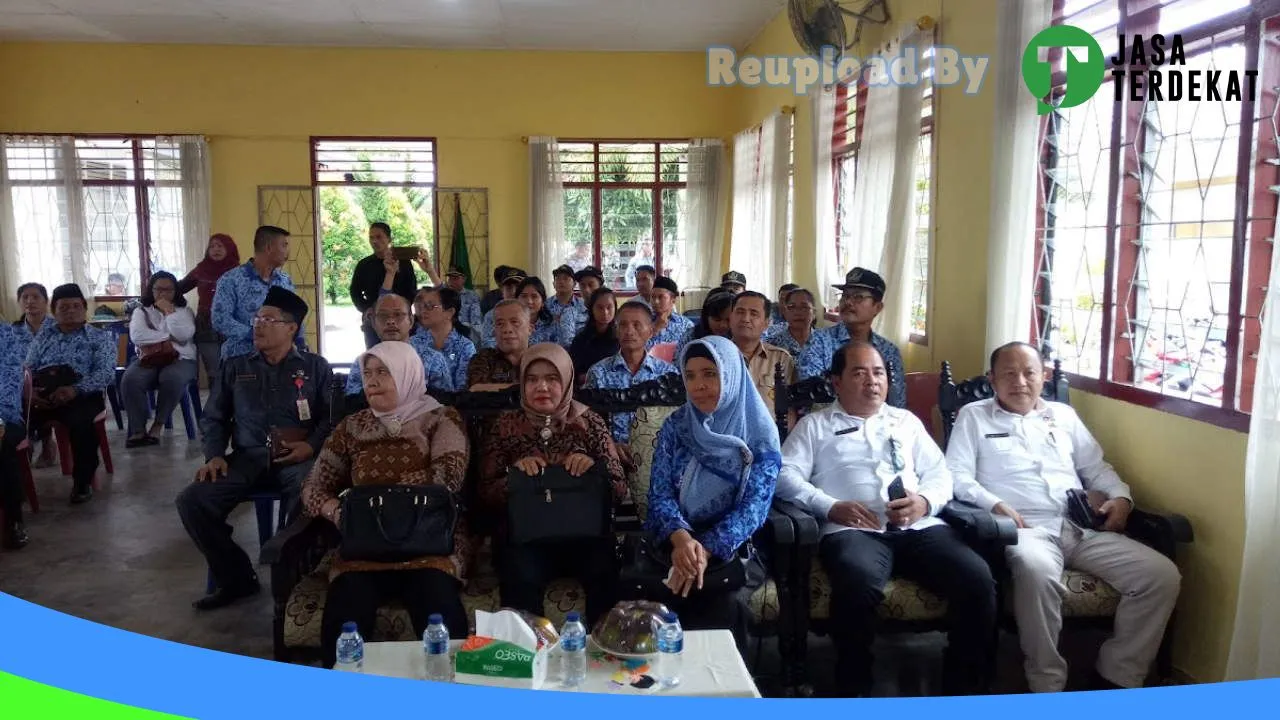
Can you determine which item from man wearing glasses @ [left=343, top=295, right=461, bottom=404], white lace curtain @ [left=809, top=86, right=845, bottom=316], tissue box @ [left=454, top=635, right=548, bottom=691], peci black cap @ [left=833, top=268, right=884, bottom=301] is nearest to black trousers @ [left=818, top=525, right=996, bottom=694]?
tissue box @ [left=454, top=635, right=548, bottom=691]

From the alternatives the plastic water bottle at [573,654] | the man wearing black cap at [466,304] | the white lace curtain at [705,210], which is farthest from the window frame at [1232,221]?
the white lace curtain at [705,210]

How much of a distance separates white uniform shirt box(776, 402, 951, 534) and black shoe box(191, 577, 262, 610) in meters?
2.04

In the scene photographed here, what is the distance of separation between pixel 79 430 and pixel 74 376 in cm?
32

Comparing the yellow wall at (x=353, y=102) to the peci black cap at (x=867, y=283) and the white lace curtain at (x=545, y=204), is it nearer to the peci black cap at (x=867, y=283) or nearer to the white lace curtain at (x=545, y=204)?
the white lace curtain at (x=545, y=204)

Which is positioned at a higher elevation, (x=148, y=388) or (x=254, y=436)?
(x=254, y=436)

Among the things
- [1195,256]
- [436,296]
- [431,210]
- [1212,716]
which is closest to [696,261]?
[431,210]

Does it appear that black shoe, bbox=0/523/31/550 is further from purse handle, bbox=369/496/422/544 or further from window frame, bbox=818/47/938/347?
window frame, bbox=818/47/938/347

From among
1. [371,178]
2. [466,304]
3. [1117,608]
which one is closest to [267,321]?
[1117,608]

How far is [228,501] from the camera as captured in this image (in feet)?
11.1

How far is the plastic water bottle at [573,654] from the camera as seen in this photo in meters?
1.77

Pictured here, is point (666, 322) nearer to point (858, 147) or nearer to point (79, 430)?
point (858, 147)

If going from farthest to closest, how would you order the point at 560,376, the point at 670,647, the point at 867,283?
the point at 867,283, the point at 560,376, the point at 670,647

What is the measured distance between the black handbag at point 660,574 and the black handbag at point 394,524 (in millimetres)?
503

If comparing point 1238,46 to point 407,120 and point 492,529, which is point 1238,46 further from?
point 407,120
